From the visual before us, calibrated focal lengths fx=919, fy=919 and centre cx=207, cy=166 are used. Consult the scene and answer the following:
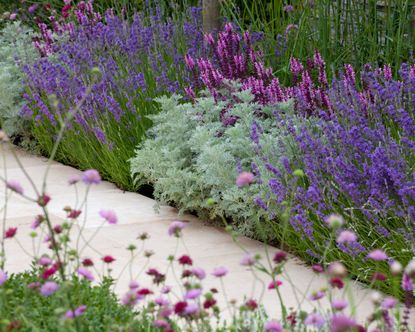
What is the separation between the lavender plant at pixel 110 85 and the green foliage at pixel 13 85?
5.6 inches

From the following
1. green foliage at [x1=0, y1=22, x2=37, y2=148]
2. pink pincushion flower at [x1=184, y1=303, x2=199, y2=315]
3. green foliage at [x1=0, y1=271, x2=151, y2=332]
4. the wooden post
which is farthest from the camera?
green foliage at [x1=0, y1=22, x2=37, y2=148]

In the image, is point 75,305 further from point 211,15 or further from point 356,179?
point 211,15

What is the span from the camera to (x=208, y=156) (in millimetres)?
5020

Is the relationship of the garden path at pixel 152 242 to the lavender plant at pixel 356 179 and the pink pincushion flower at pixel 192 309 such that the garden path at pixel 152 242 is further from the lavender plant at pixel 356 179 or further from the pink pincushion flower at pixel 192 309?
the pink pincushion flower at pixel 192 309

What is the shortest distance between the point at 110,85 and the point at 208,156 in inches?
69.6

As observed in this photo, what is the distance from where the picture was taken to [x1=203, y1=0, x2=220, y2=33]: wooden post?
22.6ft

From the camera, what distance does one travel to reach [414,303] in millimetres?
3881

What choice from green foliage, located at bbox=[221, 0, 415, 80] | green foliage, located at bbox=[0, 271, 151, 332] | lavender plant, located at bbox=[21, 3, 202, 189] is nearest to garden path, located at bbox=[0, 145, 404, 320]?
lavender plant, located at bbox=[21, 3, 202, 189]

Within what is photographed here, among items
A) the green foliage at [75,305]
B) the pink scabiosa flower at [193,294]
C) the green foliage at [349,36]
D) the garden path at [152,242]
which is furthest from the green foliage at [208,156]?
the pink scabiosa flower at [193,294]

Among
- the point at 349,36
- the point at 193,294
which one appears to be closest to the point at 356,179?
the point at 193,294

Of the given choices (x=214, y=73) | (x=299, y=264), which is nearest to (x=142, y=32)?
(x=214, y=73)

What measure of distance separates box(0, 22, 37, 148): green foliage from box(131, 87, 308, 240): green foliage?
192 centimetres

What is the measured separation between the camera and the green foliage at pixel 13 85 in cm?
748

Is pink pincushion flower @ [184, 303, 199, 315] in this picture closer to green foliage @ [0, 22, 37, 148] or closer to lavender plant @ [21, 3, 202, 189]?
lavender plant @ [21, 3, 202, 189]
